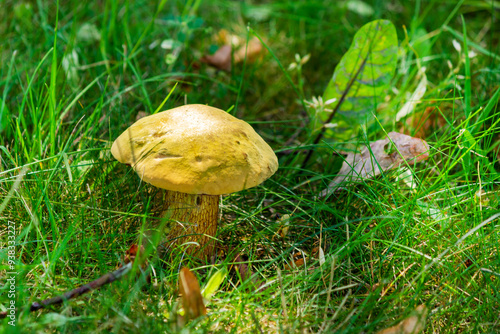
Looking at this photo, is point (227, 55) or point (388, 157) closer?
point (388, 157)

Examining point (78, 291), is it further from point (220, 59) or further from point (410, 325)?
point (220, 59)

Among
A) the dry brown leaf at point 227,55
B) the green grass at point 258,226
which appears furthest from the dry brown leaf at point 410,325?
the dry brown leaf at point 227,55

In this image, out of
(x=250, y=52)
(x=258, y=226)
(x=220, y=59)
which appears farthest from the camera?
(x=250, y=52)

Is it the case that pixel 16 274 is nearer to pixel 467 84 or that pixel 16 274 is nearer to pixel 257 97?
pixel 257 97

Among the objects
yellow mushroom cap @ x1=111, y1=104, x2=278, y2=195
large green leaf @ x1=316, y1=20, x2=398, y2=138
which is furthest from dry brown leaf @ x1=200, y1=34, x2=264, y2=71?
yellow mushroom cap @ x1=111, y1=104, x2=278, y2=195

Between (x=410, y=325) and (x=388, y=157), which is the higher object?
(x=388, y=157)

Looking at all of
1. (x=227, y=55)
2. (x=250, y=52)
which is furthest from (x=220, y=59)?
(x=250, y=52)

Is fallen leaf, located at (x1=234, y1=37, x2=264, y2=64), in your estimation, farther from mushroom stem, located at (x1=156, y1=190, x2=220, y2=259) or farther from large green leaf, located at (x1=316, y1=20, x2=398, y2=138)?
Answer: mushroom stem, located at (x1=156, y1=190, x2=220, y2=259)

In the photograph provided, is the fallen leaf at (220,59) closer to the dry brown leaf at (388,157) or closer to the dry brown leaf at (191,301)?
the dry brown leaf at (388,157)
